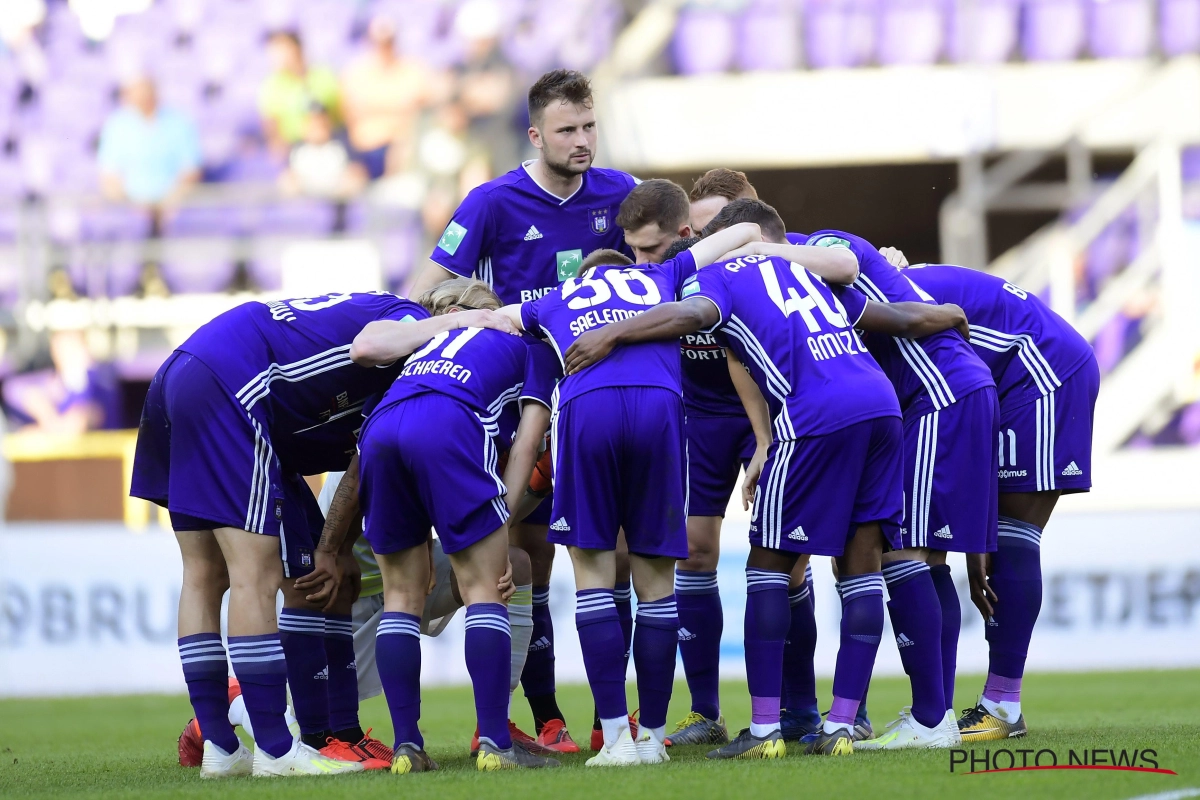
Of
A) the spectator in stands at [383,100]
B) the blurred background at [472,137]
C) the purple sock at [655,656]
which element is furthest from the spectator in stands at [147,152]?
the purple sock at [655,656]

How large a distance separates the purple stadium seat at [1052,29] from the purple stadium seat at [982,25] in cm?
14

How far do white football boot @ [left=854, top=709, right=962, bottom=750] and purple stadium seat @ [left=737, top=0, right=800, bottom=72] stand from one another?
479 inches

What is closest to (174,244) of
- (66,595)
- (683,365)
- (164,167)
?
(164,167)

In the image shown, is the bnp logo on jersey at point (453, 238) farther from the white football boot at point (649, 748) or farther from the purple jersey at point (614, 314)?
the white football boot at point (649, 748)

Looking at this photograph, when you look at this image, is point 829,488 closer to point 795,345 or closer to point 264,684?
point 795,345

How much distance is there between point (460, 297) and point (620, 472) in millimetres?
1060

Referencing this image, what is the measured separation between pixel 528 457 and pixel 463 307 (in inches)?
30.2

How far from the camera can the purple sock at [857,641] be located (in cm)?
470

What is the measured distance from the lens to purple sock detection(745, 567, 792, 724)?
470 centimetres

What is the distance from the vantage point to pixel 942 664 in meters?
4.95

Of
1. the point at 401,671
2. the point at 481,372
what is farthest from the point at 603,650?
the point at 481,372

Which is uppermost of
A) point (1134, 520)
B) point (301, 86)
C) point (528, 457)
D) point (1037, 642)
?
point (301, 86)

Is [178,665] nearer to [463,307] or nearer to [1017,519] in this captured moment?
[463,307]

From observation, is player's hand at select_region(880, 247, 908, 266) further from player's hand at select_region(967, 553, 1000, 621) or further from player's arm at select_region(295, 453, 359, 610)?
player's arm at select_region(295, 453, 359, 610)
